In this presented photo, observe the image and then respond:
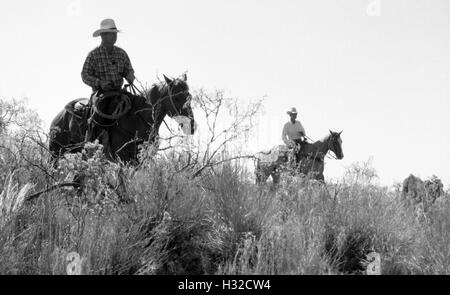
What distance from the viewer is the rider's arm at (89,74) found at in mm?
9055

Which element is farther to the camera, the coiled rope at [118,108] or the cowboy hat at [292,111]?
the cowboy hat at [292,111]

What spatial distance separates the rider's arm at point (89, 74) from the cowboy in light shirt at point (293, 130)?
10772 mm

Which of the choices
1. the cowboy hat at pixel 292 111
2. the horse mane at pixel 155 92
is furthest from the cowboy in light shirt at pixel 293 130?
the horse mane at pixel 155 92

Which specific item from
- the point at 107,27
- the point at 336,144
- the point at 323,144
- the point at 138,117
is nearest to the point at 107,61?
the point at 107,27

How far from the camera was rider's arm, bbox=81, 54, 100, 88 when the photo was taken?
9.05 meters

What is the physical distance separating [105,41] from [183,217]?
5520 millimetres

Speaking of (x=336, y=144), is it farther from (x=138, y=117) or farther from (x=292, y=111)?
(x=138, y=117)

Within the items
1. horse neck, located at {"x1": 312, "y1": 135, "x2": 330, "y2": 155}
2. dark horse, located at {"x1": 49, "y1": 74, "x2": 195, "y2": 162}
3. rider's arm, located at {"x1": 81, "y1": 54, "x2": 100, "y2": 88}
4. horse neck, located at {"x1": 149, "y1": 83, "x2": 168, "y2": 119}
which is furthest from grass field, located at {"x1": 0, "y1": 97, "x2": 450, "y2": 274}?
horse neck, located at {"x1": 312, "y1": 135, "x2": 330, "y2": 155}

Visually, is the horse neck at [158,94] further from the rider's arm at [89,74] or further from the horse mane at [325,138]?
the horse mane at [325,138]

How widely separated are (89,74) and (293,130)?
37.4 feet

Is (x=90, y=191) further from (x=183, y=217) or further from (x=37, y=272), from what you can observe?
(x=37, y=272)

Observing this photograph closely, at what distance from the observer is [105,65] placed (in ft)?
30.3

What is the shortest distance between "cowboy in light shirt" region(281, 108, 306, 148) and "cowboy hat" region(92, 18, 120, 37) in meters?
10.7
